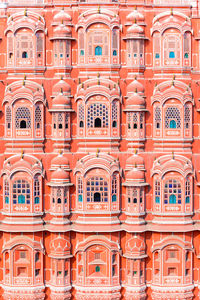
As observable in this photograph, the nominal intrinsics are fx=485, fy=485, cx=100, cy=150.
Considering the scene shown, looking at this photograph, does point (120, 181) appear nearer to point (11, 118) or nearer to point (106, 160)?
point (106, 160)

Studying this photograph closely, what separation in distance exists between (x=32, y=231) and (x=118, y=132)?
29.6 feet

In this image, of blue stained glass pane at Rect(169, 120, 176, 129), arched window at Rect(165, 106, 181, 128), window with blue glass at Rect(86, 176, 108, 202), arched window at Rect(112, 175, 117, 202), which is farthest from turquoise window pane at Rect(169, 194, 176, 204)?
arched window at Rect(165, 106, 181, 128)

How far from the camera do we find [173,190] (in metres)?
33.5

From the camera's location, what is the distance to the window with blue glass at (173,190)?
110 feet

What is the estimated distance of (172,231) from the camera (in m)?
33.2

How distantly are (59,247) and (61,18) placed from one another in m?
15.8

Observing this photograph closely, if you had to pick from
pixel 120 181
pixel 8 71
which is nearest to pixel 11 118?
pixel 8 71

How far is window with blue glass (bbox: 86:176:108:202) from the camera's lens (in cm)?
3341

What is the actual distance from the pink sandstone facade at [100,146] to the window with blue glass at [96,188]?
7 centimetres

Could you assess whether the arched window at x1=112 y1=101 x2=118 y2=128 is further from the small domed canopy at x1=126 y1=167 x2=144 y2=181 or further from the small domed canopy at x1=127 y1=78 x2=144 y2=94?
the small domed canopy at x1=126 y1=167 x2=144 y2=181

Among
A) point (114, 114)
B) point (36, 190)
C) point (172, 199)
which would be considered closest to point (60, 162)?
point (36, 190)

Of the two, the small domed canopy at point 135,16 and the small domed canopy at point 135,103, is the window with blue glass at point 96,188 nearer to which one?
the small domed canopy at point 135,103

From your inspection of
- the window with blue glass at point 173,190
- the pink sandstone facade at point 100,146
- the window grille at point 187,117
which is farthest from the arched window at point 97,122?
the window with blue glass at point 173,190

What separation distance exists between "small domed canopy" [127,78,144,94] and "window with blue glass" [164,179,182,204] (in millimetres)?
6619
